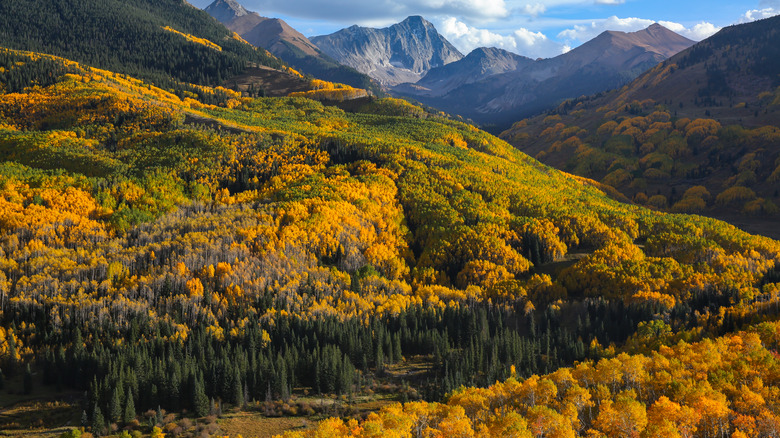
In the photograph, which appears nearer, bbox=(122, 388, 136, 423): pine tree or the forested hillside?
the forested hillside

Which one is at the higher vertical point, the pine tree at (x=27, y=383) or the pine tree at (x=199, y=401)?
the pine tree at (x=27, y=383)

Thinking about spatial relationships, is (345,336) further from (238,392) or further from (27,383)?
(27,383)

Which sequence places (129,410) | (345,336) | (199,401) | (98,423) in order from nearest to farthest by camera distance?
(98,423) < (129,410) < (199,401) < (345,336)

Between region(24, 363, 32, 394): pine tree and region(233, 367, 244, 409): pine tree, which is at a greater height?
region(24, 363, 32, 394): pine tree

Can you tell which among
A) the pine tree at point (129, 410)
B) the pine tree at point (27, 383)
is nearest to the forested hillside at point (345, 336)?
the pine tree at point (129, 410)

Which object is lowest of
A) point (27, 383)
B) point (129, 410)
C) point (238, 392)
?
point (238, 392)

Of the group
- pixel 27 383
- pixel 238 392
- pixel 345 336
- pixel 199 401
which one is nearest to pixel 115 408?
pixel 199 401

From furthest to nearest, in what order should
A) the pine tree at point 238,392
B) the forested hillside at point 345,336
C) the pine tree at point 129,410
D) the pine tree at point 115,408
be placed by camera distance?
the pine tree at point 238,392 < the pine tree at point 129,410 < the pine tree at point 115,408 < the forested hillside at point 345,336

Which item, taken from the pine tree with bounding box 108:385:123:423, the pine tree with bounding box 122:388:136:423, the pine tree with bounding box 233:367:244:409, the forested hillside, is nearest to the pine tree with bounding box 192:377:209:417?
the forested hillside

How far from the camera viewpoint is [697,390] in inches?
4264

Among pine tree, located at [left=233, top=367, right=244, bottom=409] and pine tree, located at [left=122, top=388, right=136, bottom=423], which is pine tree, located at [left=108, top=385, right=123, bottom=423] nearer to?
pine tree, located at [left=122, top=388, right=136, bottom=423]

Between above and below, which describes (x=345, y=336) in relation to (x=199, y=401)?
above

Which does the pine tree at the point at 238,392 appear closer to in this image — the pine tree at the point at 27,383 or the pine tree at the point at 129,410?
the pine tree at the point at 129,410

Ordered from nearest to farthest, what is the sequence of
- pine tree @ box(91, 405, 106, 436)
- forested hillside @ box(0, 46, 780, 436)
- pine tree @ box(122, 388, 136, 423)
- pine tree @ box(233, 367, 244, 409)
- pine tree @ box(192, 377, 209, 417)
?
1. pine tree @ box(91, 405, 106, 436)
2. forested hillside @ box(0, 46, 780, 436)
3. pine tree @ box(122, 388, 136, 423)
4. pine tree @ box(192, 377, 209, 417)
5. pine tree @ box(233, 367, 244, 409)
